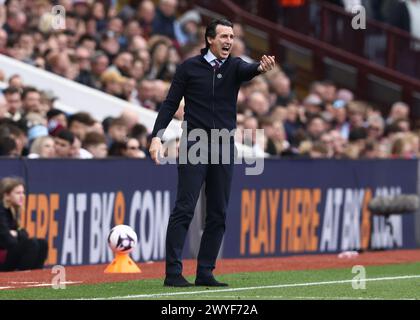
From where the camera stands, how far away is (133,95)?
2127cm

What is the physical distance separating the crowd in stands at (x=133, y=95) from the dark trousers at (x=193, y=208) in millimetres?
4515

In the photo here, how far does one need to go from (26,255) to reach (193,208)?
10.9ft

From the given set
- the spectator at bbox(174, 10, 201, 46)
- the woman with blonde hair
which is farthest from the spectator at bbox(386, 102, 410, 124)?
the woman with blonde hair

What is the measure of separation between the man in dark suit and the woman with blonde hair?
2970 mm

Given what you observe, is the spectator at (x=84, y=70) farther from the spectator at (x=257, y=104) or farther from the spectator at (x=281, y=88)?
the spectator at (x=281, y=88)

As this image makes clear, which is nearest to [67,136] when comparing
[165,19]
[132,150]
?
[132,150]

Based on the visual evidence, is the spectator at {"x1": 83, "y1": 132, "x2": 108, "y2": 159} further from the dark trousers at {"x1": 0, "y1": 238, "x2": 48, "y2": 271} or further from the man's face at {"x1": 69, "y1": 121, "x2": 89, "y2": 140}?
the dark trousers at {"x1": 0, "y1": 238, "x2": 48, "y2": 271}

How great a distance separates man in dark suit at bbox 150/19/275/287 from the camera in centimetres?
1229

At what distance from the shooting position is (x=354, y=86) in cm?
2730

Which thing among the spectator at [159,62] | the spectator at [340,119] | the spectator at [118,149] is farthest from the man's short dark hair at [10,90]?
the spectator at [340,119]

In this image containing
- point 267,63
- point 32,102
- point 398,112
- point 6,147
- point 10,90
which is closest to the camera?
A: point 267,63

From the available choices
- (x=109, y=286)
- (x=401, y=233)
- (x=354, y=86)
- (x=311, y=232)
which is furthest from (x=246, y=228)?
(x=354, y=86)

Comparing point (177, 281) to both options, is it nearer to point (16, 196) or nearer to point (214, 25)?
point (214, 25)

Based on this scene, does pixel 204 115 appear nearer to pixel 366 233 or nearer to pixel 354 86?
pixel 366 233
